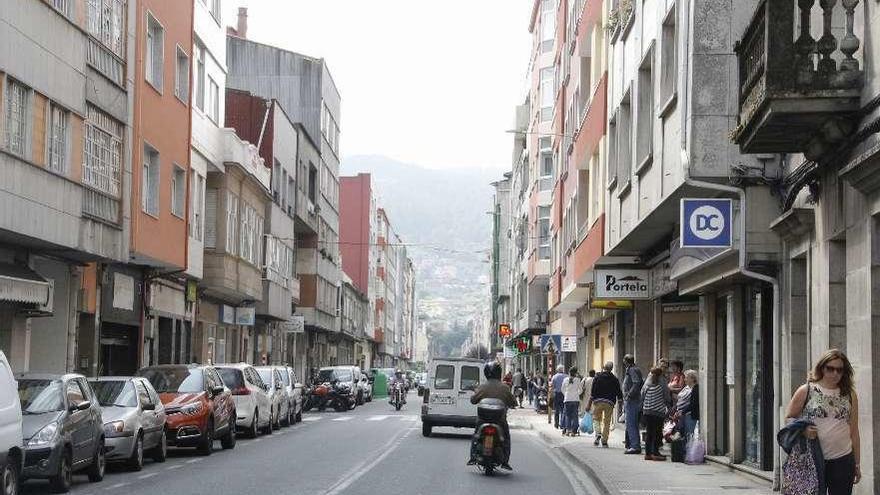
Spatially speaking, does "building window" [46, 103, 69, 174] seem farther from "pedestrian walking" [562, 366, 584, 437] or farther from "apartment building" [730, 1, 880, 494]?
"pedestrian walking" [562, 366, 584, 437]

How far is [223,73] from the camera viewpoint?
4406 centimetres

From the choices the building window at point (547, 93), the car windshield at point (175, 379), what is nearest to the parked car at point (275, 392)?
the car windshield at point (175, 379)

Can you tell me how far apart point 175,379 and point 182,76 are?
13.3m

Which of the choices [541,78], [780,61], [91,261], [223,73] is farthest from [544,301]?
[780,61]

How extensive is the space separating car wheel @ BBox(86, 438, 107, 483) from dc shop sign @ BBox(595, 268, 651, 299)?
13.8 m

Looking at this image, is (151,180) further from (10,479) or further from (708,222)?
(10,479)

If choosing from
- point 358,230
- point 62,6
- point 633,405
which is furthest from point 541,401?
point 358,230

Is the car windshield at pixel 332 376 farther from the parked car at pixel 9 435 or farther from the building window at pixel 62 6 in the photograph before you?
the parked car at pixel 9 435

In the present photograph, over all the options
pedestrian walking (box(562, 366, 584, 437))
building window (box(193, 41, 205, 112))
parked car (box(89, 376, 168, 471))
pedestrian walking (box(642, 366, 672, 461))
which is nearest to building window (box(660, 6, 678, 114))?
pedestrian walking (box(642, 366, 672, 461))

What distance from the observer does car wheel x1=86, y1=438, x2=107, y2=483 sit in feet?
61.6

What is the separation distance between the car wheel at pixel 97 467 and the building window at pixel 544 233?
47.1m

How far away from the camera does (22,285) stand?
78.1 feet

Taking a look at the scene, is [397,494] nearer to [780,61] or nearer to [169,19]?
[780,61]

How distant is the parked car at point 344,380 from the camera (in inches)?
2116
